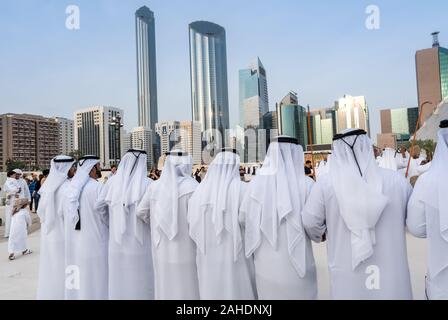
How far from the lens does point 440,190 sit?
1984 mm

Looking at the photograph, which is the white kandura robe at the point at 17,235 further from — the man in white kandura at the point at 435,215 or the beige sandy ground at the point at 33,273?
the man in white kandura at the point at 435,215

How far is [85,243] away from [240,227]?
156 cm

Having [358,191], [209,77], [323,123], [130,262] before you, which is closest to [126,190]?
[130,262]

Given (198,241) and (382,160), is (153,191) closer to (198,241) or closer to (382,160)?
(198,241)

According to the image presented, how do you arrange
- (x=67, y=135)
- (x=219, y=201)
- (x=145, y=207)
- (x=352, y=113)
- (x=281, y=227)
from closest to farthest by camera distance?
1. (x=281, y=227)
2. (x=219, y=201)
3. (x=145, y=207)
4. (x=352, y=113)
5. (x=67, y=135)

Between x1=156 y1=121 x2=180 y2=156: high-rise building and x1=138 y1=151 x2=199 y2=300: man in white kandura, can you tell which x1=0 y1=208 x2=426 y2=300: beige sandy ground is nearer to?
x1=138 y1=151 x2=199 y2=300: man in white kandura

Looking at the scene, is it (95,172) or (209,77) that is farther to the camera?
(209,77)

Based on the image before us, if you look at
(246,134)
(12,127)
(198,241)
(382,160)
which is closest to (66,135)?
(12,127)

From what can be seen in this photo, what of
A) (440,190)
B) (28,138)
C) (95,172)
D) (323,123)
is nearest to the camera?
(440,190)

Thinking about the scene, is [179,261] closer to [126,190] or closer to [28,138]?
[126,190]

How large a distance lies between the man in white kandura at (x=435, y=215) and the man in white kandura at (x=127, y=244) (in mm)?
2118

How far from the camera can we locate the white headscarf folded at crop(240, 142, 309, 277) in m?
2.33

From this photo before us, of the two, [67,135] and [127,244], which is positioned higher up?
[67,135]

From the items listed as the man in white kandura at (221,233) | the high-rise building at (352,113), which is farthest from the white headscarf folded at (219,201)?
the high-rise building at (352,113)
